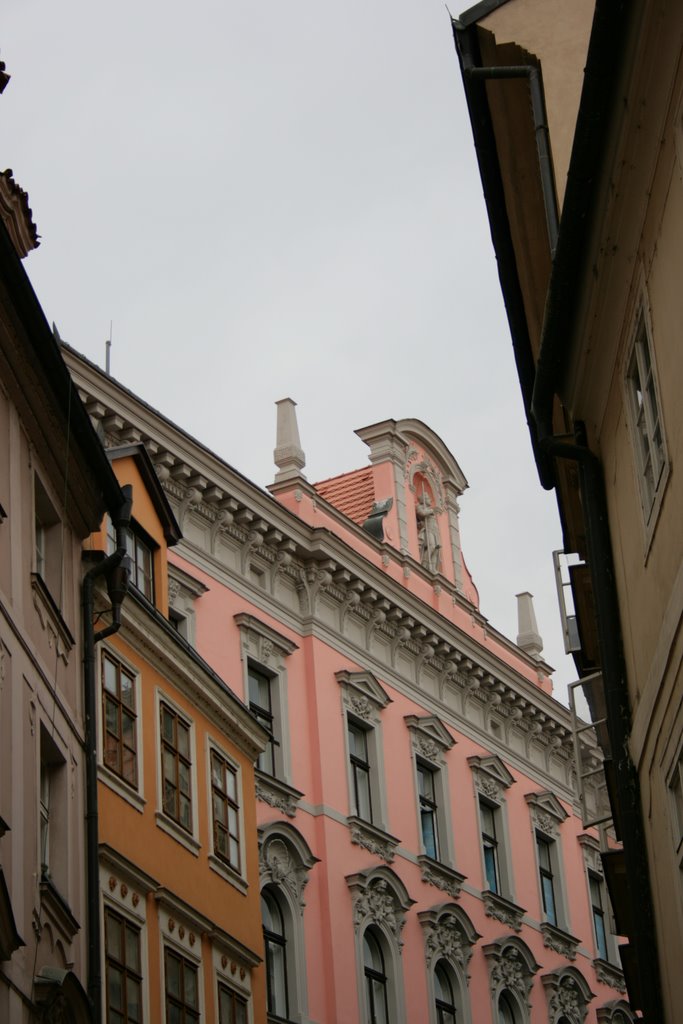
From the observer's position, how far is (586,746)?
4191cm

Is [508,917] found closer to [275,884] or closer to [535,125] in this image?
[275,884]

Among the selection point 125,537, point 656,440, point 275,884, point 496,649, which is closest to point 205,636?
point 275,884

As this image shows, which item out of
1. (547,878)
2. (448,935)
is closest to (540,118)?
(448,935)

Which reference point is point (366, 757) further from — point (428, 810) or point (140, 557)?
point (140, 557)

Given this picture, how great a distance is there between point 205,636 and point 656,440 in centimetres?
1633

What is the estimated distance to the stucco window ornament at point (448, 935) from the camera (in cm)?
3309

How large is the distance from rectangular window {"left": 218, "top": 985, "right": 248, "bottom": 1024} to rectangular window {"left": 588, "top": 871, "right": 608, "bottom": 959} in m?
19.9

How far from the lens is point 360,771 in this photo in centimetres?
3322

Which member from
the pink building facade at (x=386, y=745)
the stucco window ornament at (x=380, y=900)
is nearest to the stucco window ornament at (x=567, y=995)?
the pink building facade at (x=386, y=745)

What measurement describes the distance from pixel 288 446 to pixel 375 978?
29.7 ft

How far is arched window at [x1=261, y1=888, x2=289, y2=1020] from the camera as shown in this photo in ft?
94.0

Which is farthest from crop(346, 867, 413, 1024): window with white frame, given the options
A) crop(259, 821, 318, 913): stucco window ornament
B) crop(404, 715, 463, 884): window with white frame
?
crop(404, 715, 463, 884): window with white frame

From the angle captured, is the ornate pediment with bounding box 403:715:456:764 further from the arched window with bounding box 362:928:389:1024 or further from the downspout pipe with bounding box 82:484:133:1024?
the downspout pipe with bounding box 82:484:133:1024

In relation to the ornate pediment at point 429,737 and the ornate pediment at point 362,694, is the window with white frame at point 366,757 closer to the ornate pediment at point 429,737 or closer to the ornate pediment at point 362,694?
the ornate pediment at point 362,694
